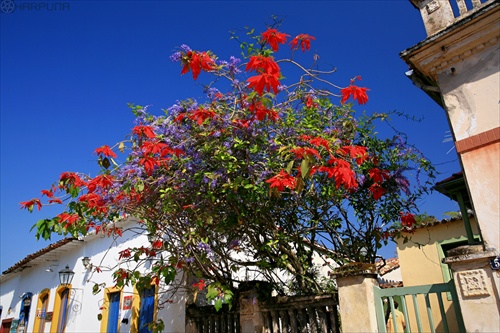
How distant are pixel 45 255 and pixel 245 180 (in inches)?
466

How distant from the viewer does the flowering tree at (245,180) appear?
19.7ft

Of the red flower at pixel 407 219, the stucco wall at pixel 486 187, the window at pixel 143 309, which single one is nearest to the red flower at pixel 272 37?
the stucco wall at pixel 486 187

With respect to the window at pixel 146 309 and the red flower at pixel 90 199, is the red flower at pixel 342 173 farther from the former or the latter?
the window at pixel 146 309

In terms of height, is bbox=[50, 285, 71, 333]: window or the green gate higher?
bbox=[50, 285, 71, 333]: window

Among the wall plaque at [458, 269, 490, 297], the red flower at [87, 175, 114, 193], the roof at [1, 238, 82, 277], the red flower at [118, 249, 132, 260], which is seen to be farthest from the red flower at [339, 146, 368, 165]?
the roof at [1, 238, 82, 277]

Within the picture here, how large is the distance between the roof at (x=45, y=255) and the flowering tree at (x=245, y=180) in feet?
22.4

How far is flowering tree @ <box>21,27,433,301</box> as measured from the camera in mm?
6004

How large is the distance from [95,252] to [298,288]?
25.3 feet

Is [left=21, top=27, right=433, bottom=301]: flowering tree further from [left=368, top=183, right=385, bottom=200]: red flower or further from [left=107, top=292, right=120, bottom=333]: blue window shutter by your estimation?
[left=107, top=292, right=120, bottom=333]: blue window shutter

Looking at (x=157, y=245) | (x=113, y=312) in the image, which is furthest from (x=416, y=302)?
(x=113, y=312)

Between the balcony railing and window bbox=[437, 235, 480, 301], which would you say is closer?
the balcony railing

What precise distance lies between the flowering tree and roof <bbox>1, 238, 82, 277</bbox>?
6822 millimetres

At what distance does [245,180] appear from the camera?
19.4 feet

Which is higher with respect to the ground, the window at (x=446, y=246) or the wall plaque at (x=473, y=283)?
the window at (x=446, y=246)
